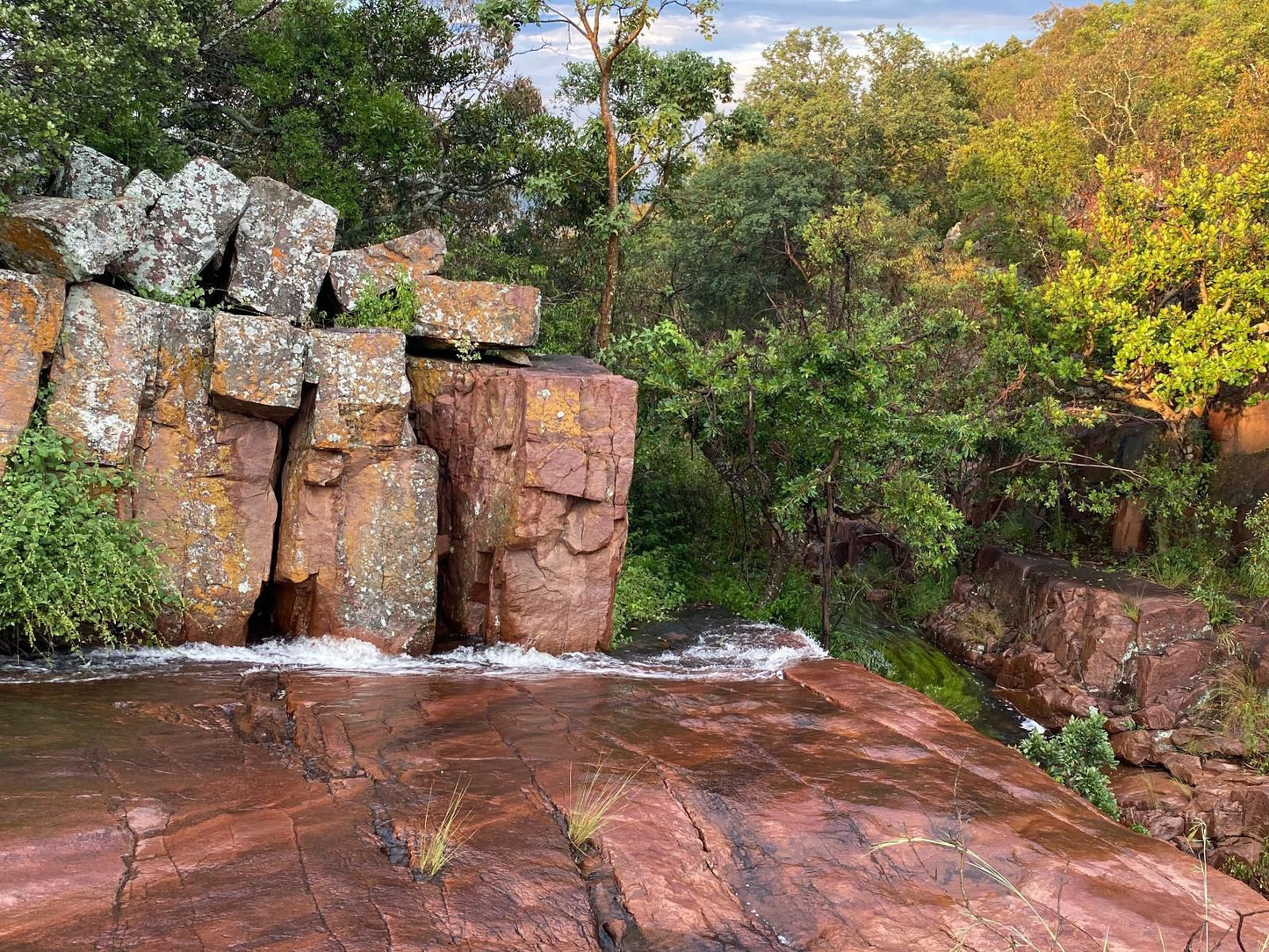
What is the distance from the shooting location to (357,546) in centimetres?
813

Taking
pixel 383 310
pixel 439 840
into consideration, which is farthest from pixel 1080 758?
pixel 383 310

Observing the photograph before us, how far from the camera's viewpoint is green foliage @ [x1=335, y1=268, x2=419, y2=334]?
8648 millimetres

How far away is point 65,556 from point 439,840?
4229 millimetres

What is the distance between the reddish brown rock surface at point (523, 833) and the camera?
12.3 feet

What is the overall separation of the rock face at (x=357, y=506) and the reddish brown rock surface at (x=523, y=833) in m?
1.50

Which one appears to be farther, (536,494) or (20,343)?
(536,494)

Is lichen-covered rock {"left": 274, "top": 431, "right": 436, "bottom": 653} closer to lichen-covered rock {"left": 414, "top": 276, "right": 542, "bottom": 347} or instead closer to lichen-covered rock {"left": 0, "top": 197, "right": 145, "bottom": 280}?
lichen-covered rock {"left": 414, "top": 276, "right": 542, "bottom": 347}

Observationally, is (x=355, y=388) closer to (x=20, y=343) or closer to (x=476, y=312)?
(x=476, y=312)

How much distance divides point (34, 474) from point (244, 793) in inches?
140

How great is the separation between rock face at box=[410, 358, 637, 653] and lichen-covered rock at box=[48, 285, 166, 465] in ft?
8.37

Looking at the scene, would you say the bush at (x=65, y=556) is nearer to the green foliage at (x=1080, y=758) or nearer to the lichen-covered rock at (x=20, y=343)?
the lichen-covered rock at (x=20, y=343)

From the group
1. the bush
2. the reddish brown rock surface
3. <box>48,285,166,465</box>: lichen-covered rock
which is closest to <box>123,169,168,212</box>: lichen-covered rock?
<box>48,285,166,465</box>: lichen-covered rock

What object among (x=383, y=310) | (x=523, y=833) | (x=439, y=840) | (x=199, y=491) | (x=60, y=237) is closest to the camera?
(x=439, y=840)

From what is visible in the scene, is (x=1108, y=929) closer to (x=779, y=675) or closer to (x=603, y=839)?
(x=603, y=839)
